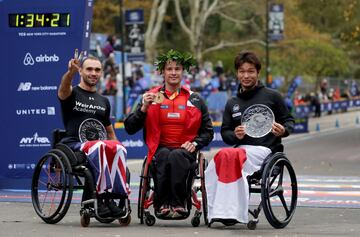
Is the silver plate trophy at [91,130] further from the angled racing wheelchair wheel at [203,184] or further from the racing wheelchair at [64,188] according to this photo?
the angled racing wheelchair wheel at [203,184]

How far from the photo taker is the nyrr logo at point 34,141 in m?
14.0

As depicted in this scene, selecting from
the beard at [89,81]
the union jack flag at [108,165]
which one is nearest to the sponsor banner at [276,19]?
the beard at [89,81]


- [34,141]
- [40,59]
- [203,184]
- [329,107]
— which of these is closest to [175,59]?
[203,184]

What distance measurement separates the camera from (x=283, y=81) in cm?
6750

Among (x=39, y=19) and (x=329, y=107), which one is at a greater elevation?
(x=39, y=19)

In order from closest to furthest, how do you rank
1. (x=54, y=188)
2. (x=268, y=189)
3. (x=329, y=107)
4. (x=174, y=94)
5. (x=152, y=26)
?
1. (x=268, y=189)
2. (x=54, y=188)
3. (x=174, y=94)
4. (x=152, y=26)
5. (x=329, y=107)

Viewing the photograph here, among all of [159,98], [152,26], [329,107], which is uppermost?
[152,26]

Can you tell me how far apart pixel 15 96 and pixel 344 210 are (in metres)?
4.70

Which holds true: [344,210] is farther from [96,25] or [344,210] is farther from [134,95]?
[96,25]

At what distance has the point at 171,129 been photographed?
10594mm

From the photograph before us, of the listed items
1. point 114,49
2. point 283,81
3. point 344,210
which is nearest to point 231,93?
point 114,49

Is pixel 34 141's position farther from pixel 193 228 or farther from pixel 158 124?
pixel 193 228

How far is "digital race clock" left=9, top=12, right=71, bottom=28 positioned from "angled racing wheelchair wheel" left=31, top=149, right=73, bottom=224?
10.9 ft

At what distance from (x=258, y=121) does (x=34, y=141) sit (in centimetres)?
457
